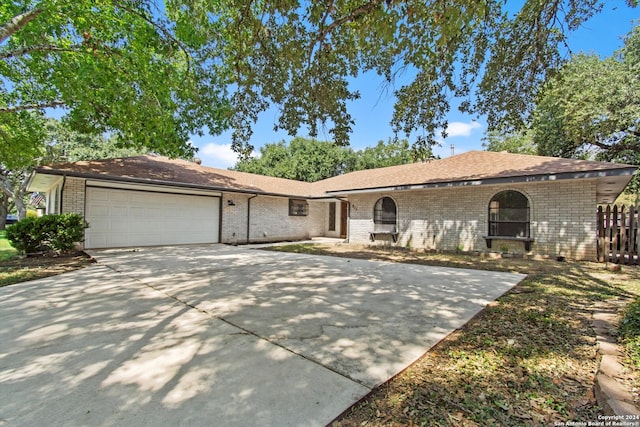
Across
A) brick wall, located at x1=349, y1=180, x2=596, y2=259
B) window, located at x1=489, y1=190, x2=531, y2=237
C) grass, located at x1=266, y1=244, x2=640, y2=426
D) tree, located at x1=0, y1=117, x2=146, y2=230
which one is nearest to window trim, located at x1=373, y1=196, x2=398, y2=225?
brick wall, located at x1=349, y1=180, x2=596, y2=259

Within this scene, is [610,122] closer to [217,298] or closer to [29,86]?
[217,298]

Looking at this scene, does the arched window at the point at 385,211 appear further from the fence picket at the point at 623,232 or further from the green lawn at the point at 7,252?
the green lawn at the point at 7,252

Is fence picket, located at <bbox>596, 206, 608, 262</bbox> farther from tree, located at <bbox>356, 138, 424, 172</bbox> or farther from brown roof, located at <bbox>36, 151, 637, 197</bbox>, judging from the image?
tree, located at <bbox>356, 138, 424, 172</bbox>

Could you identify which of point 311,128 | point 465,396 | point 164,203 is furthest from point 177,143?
point 465,396

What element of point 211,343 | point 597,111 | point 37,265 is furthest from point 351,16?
point 597,111

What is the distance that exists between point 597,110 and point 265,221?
16309 mm

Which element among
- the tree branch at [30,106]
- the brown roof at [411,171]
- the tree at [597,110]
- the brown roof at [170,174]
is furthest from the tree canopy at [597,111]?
the tree branch at [30,106]

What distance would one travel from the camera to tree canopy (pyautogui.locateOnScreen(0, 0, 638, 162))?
16.2ft

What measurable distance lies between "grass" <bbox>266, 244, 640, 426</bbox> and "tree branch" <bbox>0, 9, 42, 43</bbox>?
10.9 metres

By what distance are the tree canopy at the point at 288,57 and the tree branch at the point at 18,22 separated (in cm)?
2

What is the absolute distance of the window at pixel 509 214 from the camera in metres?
9.93

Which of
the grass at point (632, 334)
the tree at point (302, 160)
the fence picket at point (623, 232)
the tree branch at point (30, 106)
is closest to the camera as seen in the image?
the grass at point (632, 334)

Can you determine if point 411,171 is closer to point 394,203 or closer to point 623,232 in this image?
point 394,203

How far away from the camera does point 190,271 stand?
21.9ft
